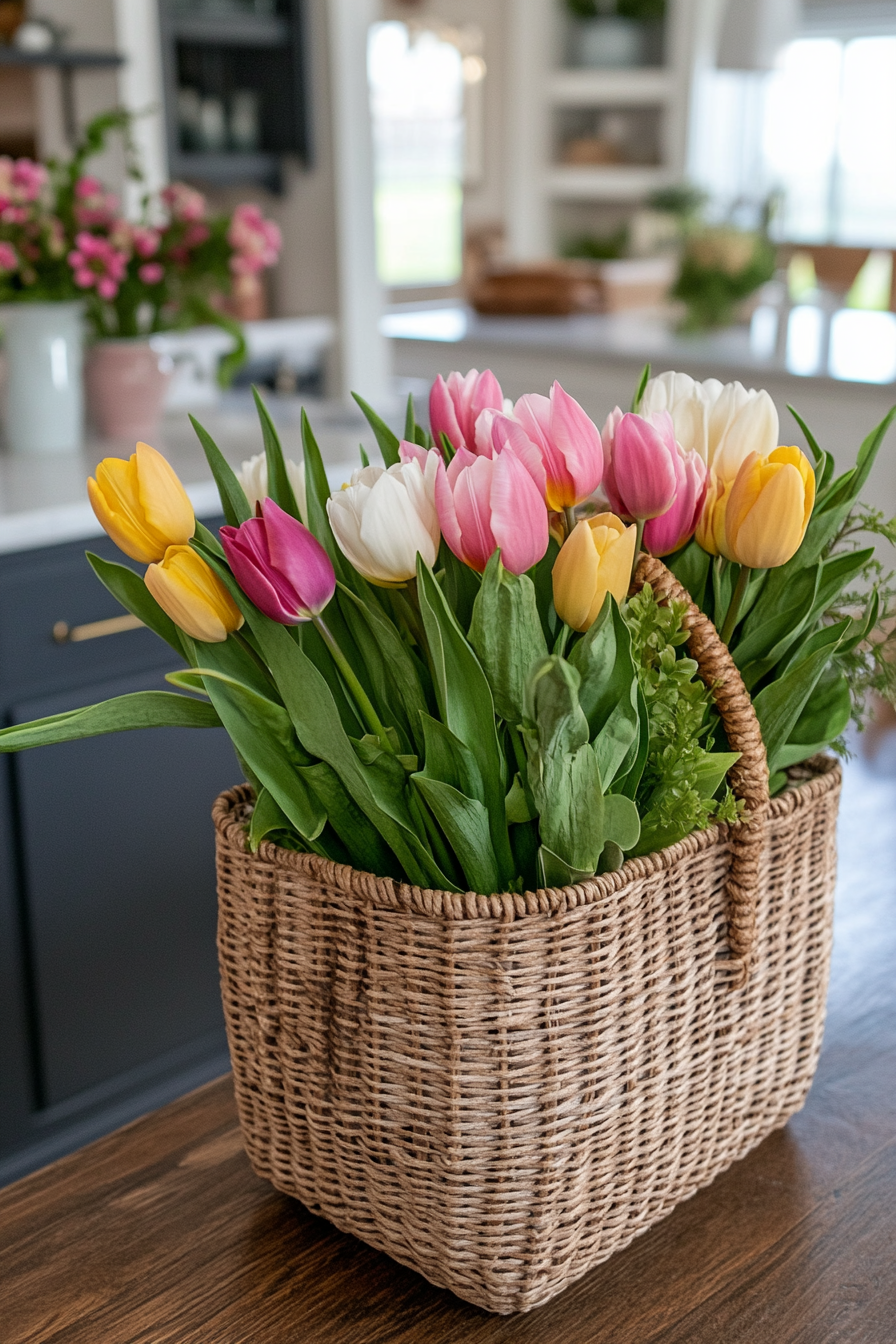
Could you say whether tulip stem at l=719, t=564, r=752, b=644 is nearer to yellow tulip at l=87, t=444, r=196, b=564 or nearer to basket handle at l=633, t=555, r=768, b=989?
basket handle at l=633, t=555, r=768, b=989

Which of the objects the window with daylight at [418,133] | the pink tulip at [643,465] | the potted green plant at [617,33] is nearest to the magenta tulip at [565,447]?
the pink tulip at [643,465]

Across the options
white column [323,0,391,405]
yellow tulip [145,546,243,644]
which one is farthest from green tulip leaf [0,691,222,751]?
white column [323,0,391,405]

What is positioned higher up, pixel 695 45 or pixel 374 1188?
pixel 695 45

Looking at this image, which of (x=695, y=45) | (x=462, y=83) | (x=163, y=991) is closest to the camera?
(x=163, y=991)

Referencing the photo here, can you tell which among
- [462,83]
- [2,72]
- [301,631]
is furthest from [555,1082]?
[462,83]

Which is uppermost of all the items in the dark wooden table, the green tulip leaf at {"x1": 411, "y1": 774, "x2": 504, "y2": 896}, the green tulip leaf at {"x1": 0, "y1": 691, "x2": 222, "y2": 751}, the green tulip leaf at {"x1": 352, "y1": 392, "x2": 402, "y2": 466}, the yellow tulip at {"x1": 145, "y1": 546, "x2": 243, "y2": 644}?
the green tulip leaf at {"x1": 352, "y1": 392, "x2": 402, "y2": 466}

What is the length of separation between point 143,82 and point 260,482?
204 centimetres

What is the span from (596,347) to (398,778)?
3.76 metres

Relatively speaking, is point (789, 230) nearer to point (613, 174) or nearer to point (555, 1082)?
point (613, 174)

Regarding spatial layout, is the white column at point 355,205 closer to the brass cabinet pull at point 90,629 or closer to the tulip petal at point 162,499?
the brass cabinet pull at point 90,629

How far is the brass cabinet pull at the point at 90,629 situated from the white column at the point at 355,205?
97 centimetres

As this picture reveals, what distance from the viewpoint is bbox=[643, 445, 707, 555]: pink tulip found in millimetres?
568

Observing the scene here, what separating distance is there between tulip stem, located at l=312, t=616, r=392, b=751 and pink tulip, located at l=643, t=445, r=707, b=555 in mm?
142

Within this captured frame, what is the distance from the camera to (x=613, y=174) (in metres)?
7.13
